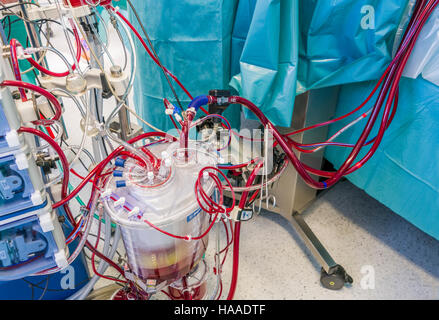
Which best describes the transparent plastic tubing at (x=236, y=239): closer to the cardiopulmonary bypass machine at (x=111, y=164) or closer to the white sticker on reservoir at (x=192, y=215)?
the cardiopulmonary bypass machine at (x=111, y=164)

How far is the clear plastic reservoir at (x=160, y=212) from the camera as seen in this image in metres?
0.86

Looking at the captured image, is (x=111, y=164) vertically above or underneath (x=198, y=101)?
underneath

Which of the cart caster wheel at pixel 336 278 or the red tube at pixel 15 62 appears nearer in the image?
the red tube at pixel 15 62

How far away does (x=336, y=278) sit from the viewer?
1372mm

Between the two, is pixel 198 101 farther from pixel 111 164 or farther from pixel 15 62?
pixel 15 62

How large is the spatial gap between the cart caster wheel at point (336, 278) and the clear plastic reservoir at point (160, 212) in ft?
2.10

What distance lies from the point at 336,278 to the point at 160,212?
0.87 m

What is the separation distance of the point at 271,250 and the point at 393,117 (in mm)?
764

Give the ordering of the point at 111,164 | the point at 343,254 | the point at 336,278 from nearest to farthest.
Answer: the point at 111,164, the point at 336,278, the point at 343,254

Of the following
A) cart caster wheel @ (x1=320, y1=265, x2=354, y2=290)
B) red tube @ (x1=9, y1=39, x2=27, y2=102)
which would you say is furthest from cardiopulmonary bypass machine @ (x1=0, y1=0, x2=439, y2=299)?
cart caster wheel @ (x1=320, y1=265, x2=354, y2=290)

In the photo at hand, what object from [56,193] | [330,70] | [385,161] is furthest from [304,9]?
[56,193]

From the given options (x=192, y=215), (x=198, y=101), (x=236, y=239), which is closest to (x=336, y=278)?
(x=236, y=239)

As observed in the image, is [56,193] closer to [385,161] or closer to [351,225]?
[385,161]

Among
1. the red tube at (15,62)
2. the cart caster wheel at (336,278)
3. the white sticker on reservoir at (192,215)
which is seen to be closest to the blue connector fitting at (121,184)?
the white sticker on reservoir at (192,215)
